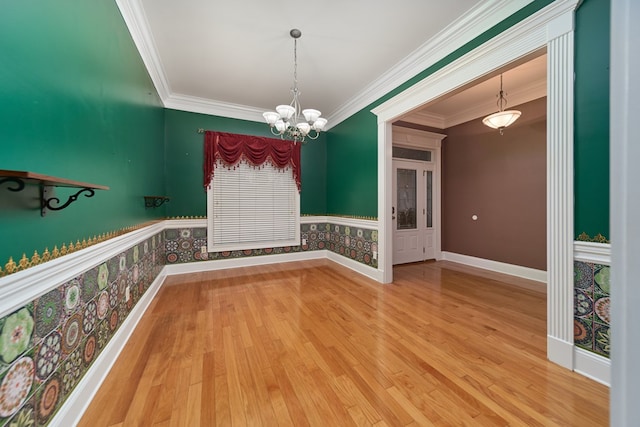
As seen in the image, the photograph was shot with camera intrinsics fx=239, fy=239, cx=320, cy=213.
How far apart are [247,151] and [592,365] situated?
4647 millimetres

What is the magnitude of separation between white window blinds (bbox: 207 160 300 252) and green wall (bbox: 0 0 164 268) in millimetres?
1988

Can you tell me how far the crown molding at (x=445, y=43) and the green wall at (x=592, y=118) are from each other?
0.56 meters

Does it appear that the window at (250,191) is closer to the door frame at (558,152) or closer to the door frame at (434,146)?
the door frame at (434,146)

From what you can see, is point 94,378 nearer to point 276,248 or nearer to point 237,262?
point 237,262

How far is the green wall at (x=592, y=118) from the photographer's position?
1.53 metres

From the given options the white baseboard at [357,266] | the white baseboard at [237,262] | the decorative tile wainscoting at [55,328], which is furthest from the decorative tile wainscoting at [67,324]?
the white baseboard at [357,266]

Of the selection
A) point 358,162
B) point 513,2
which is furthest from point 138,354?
point 513,2

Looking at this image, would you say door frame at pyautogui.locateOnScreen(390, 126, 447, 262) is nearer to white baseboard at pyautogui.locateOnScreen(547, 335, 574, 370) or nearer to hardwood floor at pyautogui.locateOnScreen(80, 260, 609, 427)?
hardwood floor at pyautogui.locateOnScreen(80, 260, 609, 427)

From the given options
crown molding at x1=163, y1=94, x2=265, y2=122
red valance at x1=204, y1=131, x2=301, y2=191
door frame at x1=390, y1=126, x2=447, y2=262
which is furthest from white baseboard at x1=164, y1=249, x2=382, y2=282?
crown molding at x1=163, y1=94, x2=265, y2=122

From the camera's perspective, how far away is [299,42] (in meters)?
2.64

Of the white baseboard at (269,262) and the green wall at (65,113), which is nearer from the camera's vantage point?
the green wall at (65,113)

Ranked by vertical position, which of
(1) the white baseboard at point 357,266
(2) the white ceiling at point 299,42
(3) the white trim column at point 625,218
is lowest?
(1) the white baseboard at point 357,266

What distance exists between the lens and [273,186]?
4617mm

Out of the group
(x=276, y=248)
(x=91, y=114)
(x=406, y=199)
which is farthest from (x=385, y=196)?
(x=91, y=114)
